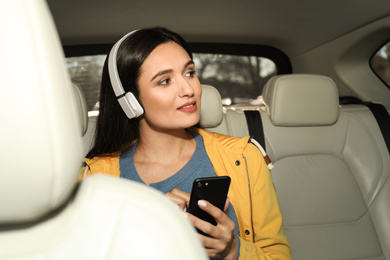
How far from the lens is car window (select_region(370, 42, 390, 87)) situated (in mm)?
2580

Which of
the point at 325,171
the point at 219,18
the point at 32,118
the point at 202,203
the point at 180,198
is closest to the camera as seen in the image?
the point at 32,118

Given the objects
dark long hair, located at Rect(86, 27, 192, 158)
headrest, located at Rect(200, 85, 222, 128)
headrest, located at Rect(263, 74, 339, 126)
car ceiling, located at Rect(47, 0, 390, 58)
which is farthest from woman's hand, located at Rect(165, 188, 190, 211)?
car ceiling, located at Rect(47, 0, 390, 58)

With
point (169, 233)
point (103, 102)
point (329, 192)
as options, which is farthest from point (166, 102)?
point (329, 192)

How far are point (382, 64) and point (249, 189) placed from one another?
179cm

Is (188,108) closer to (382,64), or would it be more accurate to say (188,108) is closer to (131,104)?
(131,104)

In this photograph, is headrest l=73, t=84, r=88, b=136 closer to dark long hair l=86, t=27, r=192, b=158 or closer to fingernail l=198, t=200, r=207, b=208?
dark long hair l=86, t=27, r=192, b=158

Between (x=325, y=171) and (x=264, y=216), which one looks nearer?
(x=264, y=216)

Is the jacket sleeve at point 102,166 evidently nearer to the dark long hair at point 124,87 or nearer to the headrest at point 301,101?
the dark long hair at point 124,87

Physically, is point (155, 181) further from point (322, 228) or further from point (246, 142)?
point (322, 228)

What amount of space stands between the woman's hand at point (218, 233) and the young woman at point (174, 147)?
0.08 m

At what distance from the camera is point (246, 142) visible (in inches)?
58.8

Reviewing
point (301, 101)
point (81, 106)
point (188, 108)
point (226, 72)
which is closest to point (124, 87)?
point (188, 108)

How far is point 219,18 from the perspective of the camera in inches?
92.4

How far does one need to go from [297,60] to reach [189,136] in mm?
1597
